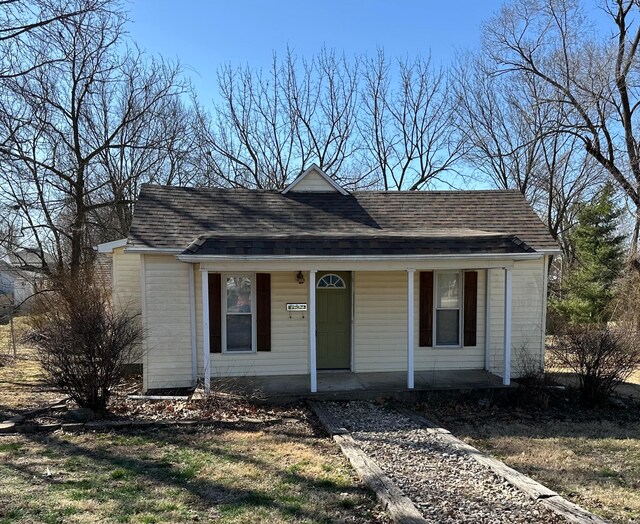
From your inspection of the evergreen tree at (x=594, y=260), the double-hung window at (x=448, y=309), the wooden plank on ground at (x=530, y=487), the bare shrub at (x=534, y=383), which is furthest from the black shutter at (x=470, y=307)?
the evergreen tree at (x=594, y=260)

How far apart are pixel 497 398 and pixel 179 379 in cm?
619

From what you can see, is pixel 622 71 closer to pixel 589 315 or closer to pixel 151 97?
pixel 589 315

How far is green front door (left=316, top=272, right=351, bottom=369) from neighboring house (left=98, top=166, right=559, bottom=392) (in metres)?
0.02

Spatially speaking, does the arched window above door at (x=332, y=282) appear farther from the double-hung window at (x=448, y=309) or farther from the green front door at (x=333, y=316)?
the double-hung window at (x=448, y=309)

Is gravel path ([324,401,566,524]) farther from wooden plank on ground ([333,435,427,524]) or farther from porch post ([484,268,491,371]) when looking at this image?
porch post ([484,268,491,371])

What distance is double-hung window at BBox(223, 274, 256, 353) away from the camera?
9.85 meters

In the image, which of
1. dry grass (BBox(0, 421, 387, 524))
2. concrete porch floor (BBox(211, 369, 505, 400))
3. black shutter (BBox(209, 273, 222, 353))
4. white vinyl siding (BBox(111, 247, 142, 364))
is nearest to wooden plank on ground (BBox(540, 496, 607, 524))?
dry grass (BBox(0, 421, 387, 524))

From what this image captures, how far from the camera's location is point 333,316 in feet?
33.6

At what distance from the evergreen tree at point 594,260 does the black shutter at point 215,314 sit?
658 inches

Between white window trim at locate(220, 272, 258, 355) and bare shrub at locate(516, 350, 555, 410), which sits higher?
white window trim at locate(220, 272, 258, 355)

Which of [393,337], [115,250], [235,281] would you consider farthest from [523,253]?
[115,250]

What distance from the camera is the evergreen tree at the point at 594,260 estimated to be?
20078 mm

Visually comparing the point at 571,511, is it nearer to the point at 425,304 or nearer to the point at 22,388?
the point at 425,304

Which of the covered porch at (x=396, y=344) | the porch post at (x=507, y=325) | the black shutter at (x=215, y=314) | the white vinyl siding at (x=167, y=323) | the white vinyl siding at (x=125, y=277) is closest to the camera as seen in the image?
the covered porch at (x=396, y=344)
